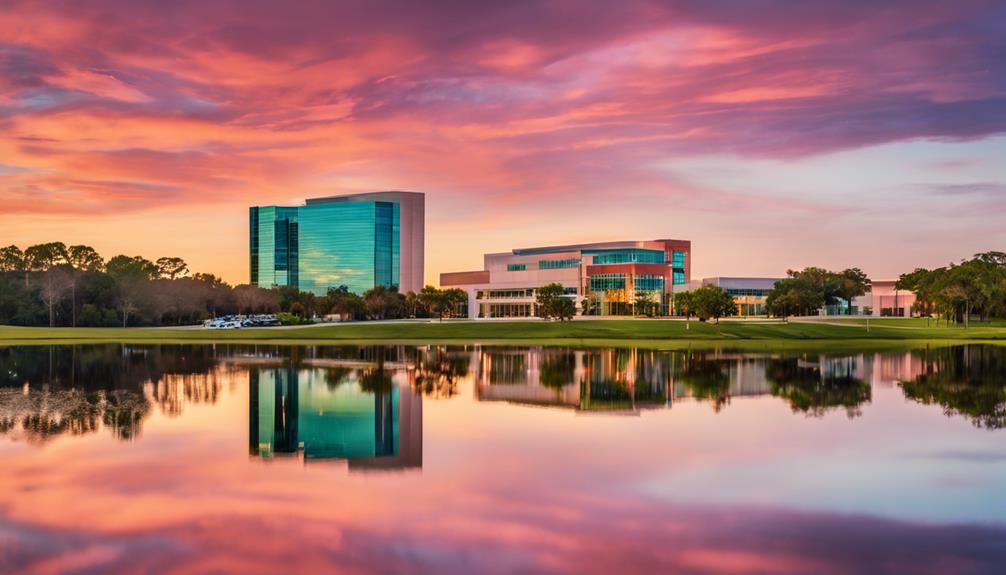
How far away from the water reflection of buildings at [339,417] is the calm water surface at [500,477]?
0.43 feet

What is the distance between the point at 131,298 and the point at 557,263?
73982 millimetres

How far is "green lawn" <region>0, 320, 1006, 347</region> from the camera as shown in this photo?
75.9m

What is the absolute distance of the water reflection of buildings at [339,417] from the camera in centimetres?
2106

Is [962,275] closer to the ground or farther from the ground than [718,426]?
farther from the ground

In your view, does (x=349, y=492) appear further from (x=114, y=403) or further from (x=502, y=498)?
(x=114, y=403)

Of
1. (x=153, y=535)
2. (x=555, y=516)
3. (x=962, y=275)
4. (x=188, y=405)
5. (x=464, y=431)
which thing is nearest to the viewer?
(x=153, y=535)

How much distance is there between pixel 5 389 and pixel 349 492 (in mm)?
24093

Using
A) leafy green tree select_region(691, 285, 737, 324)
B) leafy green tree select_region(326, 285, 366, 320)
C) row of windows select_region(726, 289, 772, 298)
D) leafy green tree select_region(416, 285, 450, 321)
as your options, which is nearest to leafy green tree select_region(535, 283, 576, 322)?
leafy green tree select_region(416, 285, 450, 321)

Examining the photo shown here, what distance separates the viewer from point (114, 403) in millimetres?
29578

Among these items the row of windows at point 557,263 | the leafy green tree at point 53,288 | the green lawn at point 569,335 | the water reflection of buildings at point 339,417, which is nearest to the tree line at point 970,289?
the green lawn at point 569,335

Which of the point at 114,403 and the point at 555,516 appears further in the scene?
the point at 114,403

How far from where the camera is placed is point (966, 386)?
36.8m

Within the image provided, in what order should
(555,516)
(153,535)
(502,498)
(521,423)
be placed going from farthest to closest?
(521,423), (502,498), (555,516), (153,535)

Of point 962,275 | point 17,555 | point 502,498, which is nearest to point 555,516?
point 502,498
